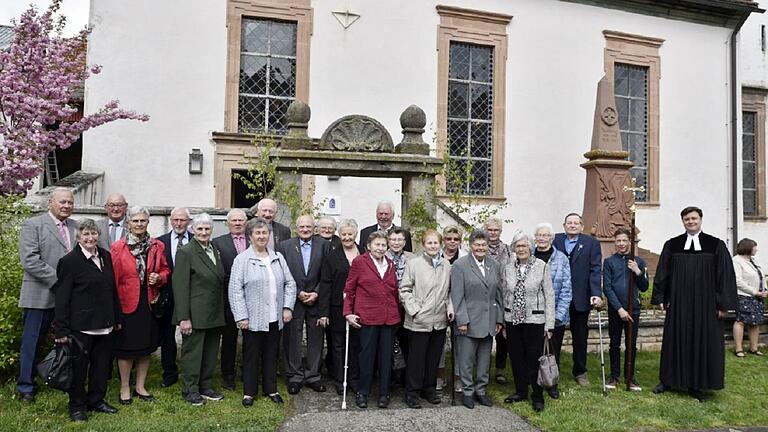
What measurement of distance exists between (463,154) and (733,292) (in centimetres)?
786

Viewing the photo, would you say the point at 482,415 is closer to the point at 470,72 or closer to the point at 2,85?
the point at 2,85

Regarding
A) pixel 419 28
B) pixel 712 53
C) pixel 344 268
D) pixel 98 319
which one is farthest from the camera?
pixel 712 53

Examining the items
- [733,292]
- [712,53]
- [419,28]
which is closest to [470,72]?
[419,28]

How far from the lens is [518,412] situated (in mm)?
5383

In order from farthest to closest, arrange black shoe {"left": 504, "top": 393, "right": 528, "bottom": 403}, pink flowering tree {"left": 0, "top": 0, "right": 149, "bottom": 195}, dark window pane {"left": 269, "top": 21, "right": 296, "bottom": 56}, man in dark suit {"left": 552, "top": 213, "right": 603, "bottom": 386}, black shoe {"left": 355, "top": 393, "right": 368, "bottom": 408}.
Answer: dark window pane {"left": 269, "top": 21, "right": 296, "bottom": 56}, pink flowering tree {"left": 0, "top": 0, "right": 149, "bottom": 195}, man in dark suit {"left": 552, "top": 213, "right": 603, "bottom": 386}, black shoe {"left": 504, "top": 393, "right": 528, "bottom": 403}, black shoe {"left": 355, "top": 393, "right": 368, "bottom": 408}

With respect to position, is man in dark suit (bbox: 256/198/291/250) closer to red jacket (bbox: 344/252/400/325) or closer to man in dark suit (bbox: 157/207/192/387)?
man in dark suit (bbox: 157/207/192/387)

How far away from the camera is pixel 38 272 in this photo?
519 cm

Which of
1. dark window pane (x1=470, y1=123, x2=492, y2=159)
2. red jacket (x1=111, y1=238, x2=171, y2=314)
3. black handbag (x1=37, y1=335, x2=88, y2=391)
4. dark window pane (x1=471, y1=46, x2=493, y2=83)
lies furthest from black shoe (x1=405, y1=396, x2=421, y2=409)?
dark window pane (x1=471, y1=46, x2=493, y2=83)

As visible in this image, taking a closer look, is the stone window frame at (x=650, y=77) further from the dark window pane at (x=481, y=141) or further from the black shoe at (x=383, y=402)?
the black shoe at (x=383, y=402)

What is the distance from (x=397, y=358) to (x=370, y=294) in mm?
766

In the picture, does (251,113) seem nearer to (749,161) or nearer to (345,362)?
(345,362)

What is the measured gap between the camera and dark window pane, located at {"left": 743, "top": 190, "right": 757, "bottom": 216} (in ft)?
58.1

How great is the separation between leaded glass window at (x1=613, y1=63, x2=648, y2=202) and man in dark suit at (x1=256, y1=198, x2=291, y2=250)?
10990 mm

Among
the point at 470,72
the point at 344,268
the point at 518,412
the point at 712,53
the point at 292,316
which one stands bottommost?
the point at 518,412
